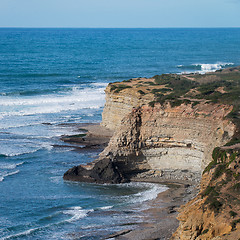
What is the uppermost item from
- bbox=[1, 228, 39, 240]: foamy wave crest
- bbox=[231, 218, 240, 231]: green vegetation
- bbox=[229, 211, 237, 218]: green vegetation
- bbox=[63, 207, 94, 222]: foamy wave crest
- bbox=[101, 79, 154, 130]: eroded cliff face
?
bbox=[101, 79, 154, 130]: eroded cliff face

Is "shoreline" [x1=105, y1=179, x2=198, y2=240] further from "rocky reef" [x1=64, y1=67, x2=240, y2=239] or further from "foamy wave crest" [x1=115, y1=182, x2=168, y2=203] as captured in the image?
"rocky reef" [x1=64, y1=67, x2=240, y2=239]

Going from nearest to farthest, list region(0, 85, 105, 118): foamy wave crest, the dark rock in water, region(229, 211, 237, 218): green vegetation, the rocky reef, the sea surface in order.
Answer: region(229, 211, 237, 218): green vegetation → the sea surface → the rocky reef → the dark rock in water → region(0, 85, 105, 118): foamy wave crest

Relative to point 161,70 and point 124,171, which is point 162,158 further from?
point 161,70

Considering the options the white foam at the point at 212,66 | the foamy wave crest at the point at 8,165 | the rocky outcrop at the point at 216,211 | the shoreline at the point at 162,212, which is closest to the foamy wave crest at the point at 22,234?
the shoreline at the point at 162,212

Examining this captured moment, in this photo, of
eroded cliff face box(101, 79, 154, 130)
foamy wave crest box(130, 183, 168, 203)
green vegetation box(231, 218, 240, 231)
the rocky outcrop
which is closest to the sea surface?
foamy wave crest box(130, 183, 168, 203)

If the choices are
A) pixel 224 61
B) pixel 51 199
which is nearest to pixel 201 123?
pixel 51 199

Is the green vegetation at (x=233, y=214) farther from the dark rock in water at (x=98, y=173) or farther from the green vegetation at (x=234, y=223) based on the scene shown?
the dark rock in water at (x=98, y=173)

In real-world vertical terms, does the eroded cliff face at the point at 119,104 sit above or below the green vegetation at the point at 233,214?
above
